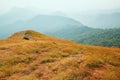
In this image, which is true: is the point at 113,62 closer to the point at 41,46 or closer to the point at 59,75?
the point at 59,75

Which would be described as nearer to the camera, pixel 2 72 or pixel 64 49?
pixel 2 72

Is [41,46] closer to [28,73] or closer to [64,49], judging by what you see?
[64,49]

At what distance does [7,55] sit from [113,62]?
17.8 m

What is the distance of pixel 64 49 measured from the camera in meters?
37.5

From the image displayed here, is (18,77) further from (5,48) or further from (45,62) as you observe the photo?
(5,48)

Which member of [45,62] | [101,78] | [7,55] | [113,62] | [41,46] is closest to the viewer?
[101,78]

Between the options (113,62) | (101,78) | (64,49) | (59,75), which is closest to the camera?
(101,78)

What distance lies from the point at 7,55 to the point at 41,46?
8131 mm

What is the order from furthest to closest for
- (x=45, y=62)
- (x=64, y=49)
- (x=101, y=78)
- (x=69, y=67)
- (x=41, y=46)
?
1. (x=41, y=46)
2. (x=64, y=49)
3. (x=45, y=62)
4. (x=69, y=67)
5. (x=101, y=78)

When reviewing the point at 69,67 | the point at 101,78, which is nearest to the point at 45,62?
the point at 69,67

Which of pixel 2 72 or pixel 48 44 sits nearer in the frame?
pixel 2 72

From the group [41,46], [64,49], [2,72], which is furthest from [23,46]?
[2,72]

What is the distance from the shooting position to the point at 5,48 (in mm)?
39688

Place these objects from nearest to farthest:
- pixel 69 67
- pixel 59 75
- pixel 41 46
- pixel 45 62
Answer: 1. pixel 59 75
2. pixel 69 67
3. pixel 45 62
4. pixel 41 46
